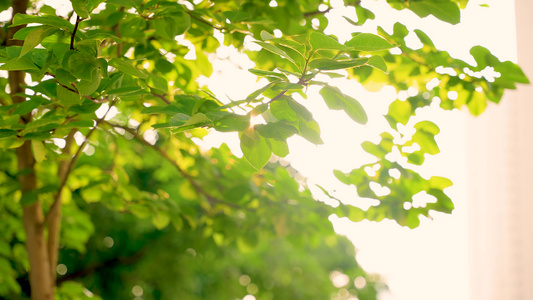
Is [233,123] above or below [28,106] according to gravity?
above

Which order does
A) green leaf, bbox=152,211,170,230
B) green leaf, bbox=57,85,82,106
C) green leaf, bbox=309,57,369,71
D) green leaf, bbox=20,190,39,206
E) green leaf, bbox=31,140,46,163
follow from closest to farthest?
green leaf, bbox=309,57,369,71, green leaf, bbox=57,85,82,106, green leaf, bbox=31,140,46,163, green leaf, bbox=20,190,39,206, green leaf, bbox=152,211,170,230

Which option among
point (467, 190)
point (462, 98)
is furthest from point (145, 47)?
point (467, 190)

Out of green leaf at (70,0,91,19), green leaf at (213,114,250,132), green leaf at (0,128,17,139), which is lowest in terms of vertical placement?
green leaf at (0,128,17,139)

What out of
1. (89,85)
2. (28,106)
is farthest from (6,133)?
(89,85)

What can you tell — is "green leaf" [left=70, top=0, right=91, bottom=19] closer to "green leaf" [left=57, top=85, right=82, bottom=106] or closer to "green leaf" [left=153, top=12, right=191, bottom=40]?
"green leaf" [left=57, top=85, right=82, bottom=106]

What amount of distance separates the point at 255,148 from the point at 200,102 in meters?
0.11

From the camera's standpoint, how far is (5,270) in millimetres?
1268

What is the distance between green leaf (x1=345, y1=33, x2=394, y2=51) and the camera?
37 cm

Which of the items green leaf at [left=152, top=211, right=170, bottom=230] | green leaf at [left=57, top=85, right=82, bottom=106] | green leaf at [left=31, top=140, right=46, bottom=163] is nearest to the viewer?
green leaf at [left=57, top=85, right=82, bottom=106]

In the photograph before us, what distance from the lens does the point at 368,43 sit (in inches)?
14.9

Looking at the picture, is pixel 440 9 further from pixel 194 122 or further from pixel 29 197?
pixel 29 197

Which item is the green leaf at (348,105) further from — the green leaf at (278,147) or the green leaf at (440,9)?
the green leaf at (440,9)

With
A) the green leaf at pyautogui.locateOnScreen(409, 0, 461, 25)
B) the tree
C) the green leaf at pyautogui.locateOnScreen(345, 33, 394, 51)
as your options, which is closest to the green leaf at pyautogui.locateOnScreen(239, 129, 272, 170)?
the tree

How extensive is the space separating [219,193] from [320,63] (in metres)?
1.08
